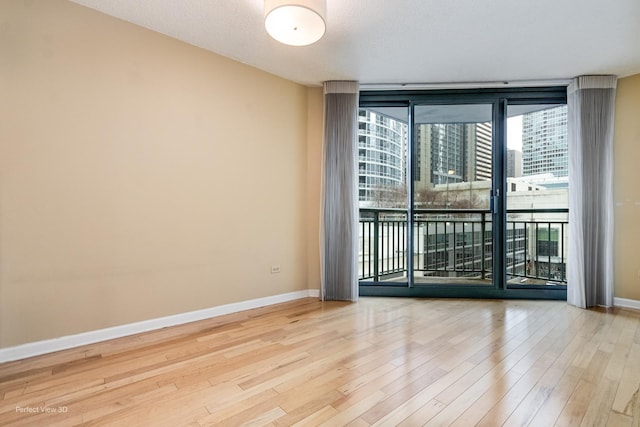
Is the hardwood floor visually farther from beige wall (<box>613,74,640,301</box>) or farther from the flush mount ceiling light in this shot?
the flush mount ceiling light

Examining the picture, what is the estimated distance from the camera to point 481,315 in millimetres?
A: 3070

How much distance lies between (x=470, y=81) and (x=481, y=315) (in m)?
2.62

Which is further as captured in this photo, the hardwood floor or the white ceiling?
the white ceiling

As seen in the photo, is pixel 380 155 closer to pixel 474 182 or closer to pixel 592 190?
pixel 474 182

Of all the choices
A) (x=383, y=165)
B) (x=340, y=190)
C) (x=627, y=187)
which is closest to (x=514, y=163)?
(x=627, y=187)

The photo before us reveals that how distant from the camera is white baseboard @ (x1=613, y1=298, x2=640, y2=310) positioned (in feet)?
10.7

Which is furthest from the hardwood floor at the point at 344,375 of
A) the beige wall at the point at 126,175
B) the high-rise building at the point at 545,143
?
the high-rise building at the point at 545,143

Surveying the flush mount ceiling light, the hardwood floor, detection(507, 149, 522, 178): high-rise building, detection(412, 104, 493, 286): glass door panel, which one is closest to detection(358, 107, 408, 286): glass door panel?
detection(412, 104, 493, 286): glass door panel

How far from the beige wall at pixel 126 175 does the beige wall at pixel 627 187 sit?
3.75 metres

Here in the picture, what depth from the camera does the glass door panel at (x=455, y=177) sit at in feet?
A: 12.2

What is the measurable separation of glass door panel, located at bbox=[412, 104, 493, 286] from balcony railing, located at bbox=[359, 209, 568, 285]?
0.04 ft

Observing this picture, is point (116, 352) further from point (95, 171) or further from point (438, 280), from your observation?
point (438, 280)

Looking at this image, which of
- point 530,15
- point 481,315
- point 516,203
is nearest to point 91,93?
point 530,15

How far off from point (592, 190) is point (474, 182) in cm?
118
